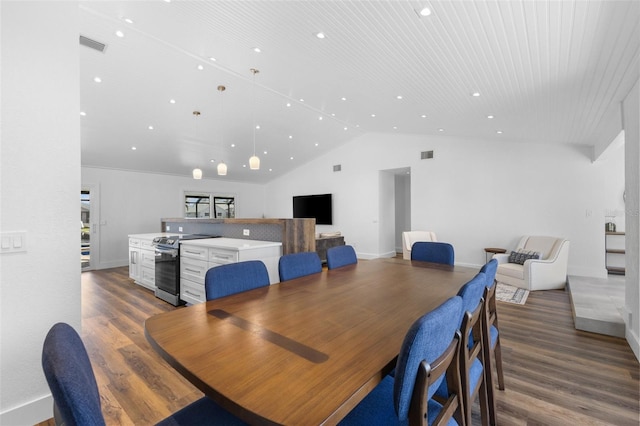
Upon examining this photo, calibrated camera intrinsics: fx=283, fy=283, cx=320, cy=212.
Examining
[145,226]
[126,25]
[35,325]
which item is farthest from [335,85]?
[145,226]

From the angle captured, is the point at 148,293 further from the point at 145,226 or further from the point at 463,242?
the point at 463,242

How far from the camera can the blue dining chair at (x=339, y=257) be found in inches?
100

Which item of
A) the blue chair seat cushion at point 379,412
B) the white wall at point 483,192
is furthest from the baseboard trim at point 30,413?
the white wall at point 483,192

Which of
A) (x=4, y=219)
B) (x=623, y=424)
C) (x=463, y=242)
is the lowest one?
(x=623, y=424)

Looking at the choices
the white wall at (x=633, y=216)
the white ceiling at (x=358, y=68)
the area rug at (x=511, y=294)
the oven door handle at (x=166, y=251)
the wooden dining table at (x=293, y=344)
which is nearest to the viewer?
the wooden dining table at (x=293, y=344)

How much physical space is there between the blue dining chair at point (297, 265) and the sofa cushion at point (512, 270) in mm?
4175

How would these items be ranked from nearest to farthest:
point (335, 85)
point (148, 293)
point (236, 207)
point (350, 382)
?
1. point (350, 382)
2. point (335, 85)
3. point (148, 293)
4. point (236, 207)

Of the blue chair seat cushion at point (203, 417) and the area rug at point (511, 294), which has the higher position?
the blue chair seat cushion at point (203, 417)

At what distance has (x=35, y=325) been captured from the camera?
1.70 m

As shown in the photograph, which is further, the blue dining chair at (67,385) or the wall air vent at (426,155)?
the wall air vent at (426,155)

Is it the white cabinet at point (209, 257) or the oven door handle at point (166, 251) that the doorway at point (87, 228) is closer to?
the oven door handle at point (166, 251)

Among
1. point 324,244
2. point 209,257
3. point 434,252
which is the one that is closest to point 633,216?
point 434,252

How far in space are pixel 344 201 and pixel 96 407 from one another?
8.04 meters

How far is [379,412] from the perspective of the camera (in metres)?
1.06
